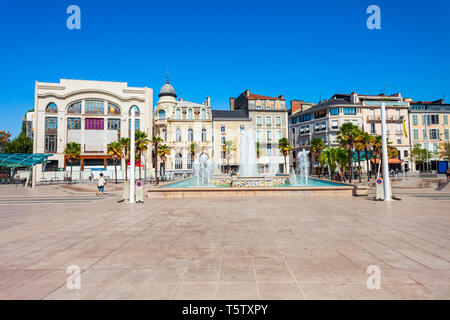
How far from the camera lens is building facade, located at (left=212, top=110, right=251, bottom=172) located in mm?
51594

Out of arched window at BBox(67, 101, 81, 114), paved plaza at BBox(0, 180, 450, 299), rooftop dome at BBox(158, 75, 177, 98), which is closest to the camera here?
paved plaza at BBox(0, 180, 450, 299)

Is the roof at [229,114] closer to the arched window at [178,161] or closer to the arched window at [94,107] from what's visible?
the arched window at [178,161]

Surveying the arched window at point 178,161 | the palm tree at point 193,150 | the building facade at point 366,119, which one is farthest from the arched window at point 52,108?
the building facade at point 366,119

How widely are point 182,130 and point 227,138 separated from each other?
370 inches

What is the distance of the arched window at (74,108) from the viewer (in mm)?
48406

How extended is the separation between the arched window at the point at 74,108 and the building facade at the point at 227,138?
2671 centimetres

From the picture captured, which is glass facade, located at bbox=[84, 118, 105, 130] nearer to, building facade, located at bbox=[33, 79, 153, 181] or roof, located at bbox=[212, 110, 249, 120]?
building facade, located at bbox=[33, 79, 153, 181]

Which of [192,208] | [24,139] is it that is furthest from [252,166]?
[24,139]

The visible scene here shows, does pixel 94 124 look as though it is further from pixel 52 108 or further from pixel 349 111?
pixel 349 111

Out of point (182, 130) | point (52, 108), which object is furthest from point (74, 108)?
point (182, 130)

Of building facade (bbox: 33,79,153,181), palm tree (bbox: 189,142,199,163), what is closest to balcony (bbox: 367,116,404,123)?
palm tree (bbox: 189,142,199,163)
